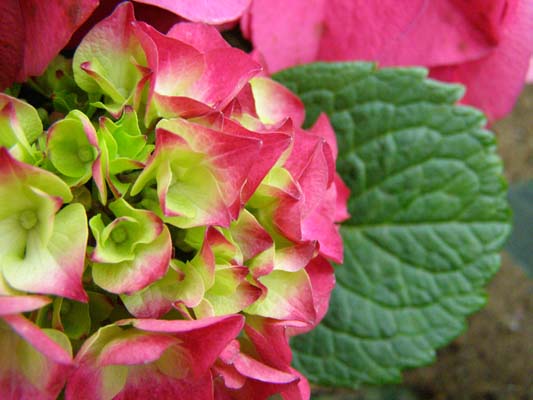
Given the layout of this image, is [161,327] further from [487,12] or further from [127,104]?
[487,12]

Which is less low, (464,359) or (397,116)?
(397,116)

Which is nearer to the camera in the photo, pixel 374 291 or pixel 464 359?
pixel 374 291

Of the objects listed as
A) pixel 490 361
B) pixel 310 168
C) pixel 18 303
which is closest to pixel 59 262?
pixel 18 303

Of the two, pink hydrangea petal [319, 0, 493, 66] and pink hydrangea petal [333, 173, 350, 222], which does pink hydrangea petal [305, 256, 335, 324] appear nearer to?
pink hydrangea petal [333, 173, 350, 222]

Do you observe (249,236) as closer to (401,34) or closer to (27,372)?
(27,372)

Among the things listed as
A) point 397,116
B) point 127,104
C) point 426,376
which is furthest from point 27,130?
point 426,376

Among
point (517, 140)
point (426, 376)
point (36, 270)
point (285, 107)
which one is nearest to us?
point (36, 270)
